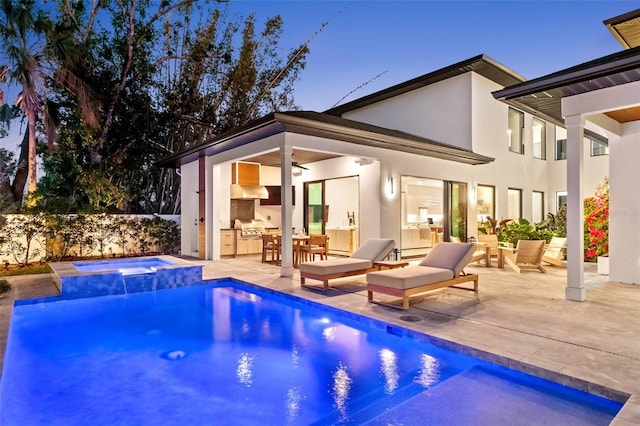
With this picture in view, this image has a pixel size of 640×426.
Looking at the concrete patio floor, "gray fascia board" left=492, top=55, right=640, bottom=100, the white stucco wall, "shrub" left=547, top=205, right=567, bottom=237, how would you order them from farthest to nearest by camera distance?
1. the white stucco wall
2. "shrub" left=547, top=205, right=567, bottom=237
3. "gray fascia board" left=492, top=55, right=640, bottom=100
4. the concrete patio floor

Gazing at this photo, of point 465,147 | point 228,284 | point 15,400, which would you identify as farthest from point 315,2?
point 15,400

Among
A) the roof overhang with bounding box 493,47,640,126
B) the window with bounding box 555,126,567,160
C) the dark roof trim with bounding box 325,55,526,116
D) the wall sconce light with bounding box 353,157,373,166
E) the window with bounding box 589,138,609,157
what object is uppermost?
the dark roof trim with bounding box 325,55,526,116

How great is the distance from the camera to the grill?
41.1ft

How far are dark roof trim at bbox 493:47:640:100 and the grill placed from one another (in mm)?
8693

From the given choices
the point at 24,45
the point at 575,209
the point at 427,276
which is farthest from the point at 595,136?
the point at 24,45

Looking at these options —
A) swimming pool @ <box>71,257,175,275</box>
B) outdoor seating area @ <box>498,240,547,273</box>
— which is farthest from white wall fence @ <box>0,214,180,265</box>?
outdoor seating area @ <box>498,240,547,273</box>

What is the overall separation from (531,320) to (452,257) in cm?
184

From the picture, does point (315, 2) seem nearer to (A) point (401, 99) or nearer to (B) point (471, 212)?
(A) point (401, 99)

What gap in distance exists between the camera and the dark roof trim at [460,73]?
40.1ft

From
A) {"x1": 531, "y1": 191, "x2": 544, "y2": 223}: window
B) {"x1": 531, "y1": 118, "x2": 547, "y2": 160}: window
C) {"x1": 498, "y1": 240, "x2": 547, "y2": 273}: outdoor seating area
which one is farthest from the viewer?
{"x1": 531, "y1": 191, "x2": 544, "y2": 223}: window

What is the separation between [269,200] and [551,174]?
1243 cm

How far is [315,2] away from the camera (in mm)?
17969

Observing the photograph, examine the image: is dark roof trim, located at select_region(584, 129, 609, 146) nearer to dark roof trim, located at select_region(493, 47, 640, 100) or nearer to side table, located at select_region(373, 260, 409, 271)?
dark roof trim, located at select_region(493, 47, 640, 100)

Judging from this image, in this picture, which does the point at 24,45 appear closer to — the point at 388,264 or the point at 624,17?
the point at 388,264
